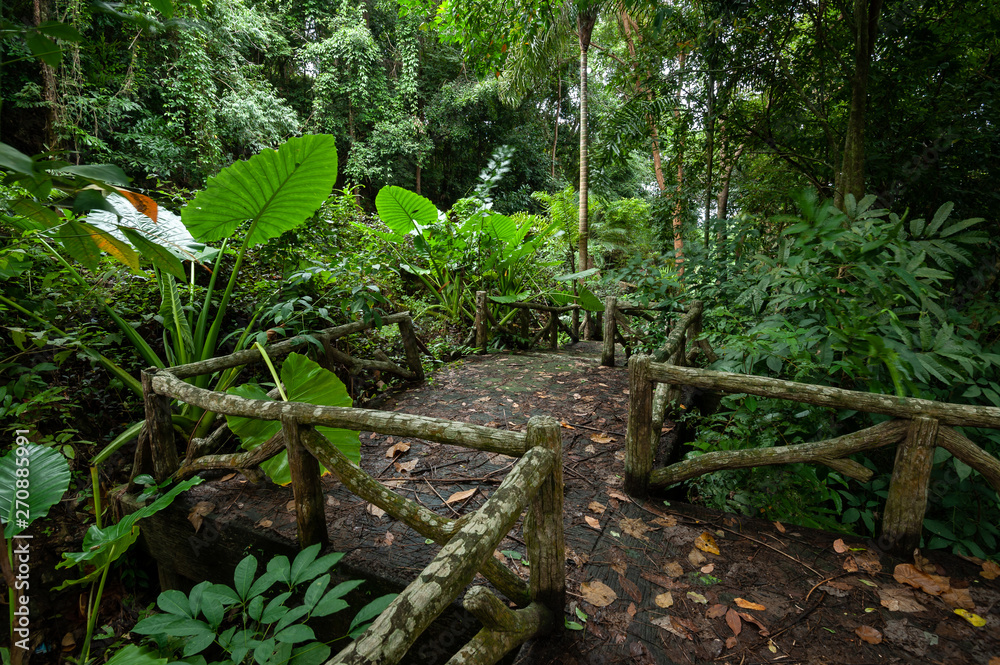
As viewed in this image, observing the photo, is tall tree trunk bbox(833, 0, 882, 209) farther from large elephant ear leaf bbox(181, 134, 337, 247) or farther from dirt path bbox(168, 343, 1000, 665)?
large elephant ear leaf bbox(181, 134, 337, 247)

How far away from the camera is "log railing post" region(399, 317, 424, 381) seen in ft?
15.2

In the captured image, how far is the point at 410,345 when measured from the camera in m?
4.66

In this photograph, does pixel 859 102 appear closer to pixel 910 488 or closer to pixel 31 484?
pixel 910 488

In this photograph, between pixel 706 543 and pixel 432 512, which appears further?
pixel 706 543

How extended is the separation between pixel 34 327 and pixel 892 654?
189 inches

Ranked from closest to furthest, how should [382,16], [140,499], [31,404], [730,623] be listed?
[730,623] < [140,499] < [31,404] < [382,16]

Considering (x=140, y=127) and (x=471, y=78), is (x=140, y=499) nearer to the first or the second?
(x=140, y=127)

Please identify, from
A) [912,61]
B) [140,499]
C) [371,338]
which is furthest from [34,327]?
[912,61]

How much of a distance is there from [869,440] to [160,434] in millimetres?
3508

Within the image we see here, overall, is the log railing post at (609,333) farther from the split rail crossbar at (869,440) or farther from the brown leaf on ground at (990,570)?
the brown leaf on ground at (990,570)

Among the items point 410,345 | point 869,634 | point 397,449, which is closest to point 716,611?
point 869,634

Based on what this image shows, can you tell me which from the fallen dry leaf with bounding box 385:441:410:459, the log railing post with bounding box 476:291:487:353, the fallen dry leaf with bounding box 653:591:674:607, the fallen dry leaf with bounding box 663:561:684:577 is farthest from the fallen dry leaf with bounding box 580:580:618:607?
the log railing post with bounding box 476:291:487:353

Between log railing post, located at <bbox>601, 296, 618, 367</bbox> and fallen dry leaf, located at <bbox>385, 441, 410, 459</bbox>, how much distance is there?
3.08m

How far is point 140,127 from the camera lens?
9.16 m
